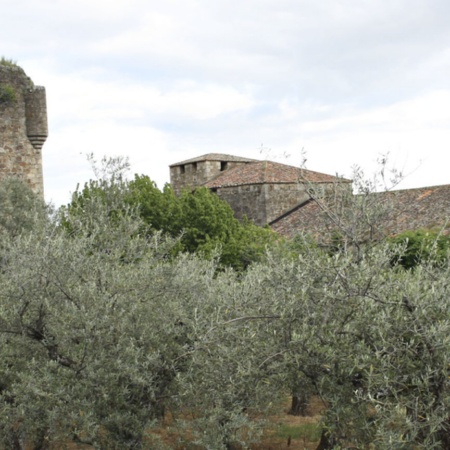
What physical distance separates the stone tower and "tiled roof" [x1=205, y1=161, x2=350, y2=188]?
14.3 m

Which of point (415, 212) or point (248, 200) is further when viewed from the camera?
point (248, 200)

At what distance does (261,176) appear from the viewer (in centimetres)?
3744

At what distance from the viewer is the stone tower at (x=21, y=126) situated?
81.1 ft

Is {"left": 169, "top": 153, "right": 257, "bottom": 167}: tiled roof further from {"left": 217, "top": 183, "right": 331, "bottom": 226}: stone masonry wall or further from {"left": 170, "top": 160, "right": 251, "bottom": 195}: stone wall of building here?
{"left": 217, "top": 183, "right": 331, "bottom": 226}: stone masonry wall

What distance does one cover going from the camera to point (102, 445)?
903cm

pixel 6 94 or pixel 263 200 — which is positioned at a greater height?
pixel 6 94

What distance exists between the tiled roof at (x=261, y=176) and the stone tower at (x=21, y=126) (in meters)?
14.3

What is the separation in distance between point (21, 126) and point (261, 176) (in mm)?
15391

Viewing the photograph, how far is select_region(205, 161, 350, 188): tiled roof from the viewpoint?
3738 centimetres

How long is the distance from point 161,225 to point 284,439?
60.5ft

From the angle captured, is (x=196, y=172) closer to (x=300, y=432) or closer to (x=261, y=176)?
(x=261, y=176)

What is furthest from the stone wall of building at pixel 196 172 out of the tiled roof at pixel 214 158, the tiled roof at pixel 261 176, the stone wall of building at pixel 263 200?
the stone wall of building at pixel 263 200

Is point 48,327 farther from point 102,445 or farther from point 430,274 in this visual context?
point 430,274

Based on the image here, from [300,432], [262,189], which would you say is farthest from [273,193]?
[300,432]
